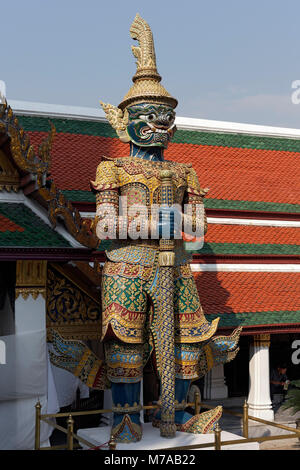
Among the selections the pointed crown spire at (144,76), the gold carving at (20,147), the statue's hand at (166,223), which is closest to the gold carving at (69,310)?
the gold carving at (20,147)

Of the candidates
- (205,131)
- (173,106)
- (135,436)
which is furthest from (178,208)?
(205,131)

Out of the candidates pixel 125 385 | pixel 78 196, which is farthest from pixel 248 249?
pixel 125 385

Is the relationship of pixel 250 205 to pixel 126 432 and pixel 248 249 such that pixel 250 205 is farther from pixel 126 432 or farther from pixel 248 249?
pixel 126 432

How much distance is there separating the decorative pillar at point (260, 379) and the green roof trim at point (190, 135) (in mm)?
4301

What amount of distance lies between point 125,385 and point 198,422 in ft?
A: 3.55

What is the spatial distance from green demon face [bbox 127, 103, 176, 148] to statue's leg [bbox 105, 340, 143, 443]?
8.16 ft

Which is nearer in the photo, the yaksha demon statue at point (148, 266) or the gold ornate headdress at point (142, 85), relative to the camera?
the yaksha demon statue at point (148, 266)

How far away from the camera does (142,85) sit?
7375 mm

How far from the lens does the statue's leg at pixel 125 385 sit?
6.79 m

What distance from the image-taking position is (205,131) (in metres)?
12.7

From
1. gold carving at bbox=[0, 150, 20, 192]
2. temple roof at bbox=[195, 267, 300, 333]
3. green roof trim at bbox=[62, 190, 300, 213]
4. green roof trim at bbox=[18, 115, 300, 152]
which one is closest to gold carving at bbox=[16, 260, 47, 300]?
gold carving at bbox=[0, 150, 20, 192]

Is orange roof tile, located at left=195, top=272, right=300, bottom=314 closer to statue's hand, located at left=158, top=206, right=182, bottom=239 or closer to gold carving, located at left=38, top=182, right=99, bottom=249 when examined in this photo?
gold carving, located at left=38, top=182, right=99, bottom=249

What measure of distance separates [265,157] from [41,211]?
21.8 feet

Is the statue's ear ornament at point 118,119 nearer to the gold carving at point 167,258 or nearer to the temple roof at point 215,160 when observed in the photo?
the gold carving at point 167,258
